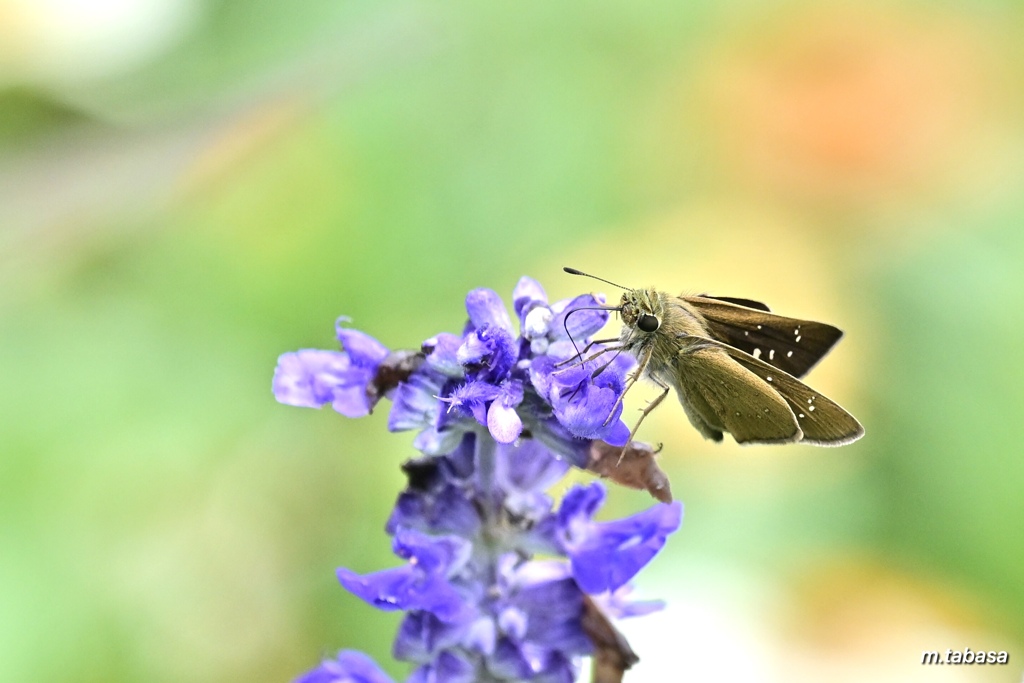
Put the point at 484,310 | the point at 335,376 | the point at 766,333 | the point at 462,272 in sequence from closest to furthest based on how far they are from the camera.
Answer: the point at 484,310
the point at 335,376
the point at 766,333
the point at 462,272

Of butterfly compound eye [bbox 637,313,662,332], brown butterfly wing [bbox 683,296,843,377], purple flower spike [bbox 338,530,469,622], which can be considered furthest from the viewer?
brown butterfly wing [bbox 683,296,843,377]

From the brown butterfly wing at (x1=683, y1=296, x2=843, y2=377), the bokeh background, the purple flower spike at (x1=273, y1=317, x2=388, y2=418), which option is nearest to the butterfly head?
the brown butterfly wing at (x1=683, y1=296, x2=843, y2=377)

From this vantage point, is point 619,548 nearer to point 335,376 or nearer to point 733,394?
point 733,394

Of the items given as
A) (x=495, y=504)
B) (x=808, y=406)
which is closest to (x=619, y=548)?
(x=495, y=504)

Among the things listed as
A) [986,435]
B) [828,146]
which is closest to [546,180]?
[828,146]

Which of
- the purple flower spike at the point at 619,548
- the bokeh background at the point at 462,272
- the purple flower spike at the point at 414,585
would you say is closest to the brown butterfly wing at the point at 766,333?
the purple flower spike at the point at 619,548

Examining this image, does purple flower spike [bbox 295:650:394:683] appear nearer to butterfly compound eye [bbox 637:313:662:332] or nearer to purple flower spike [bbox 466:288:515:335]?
purple flower spike [bbox 466:288:515:335]
